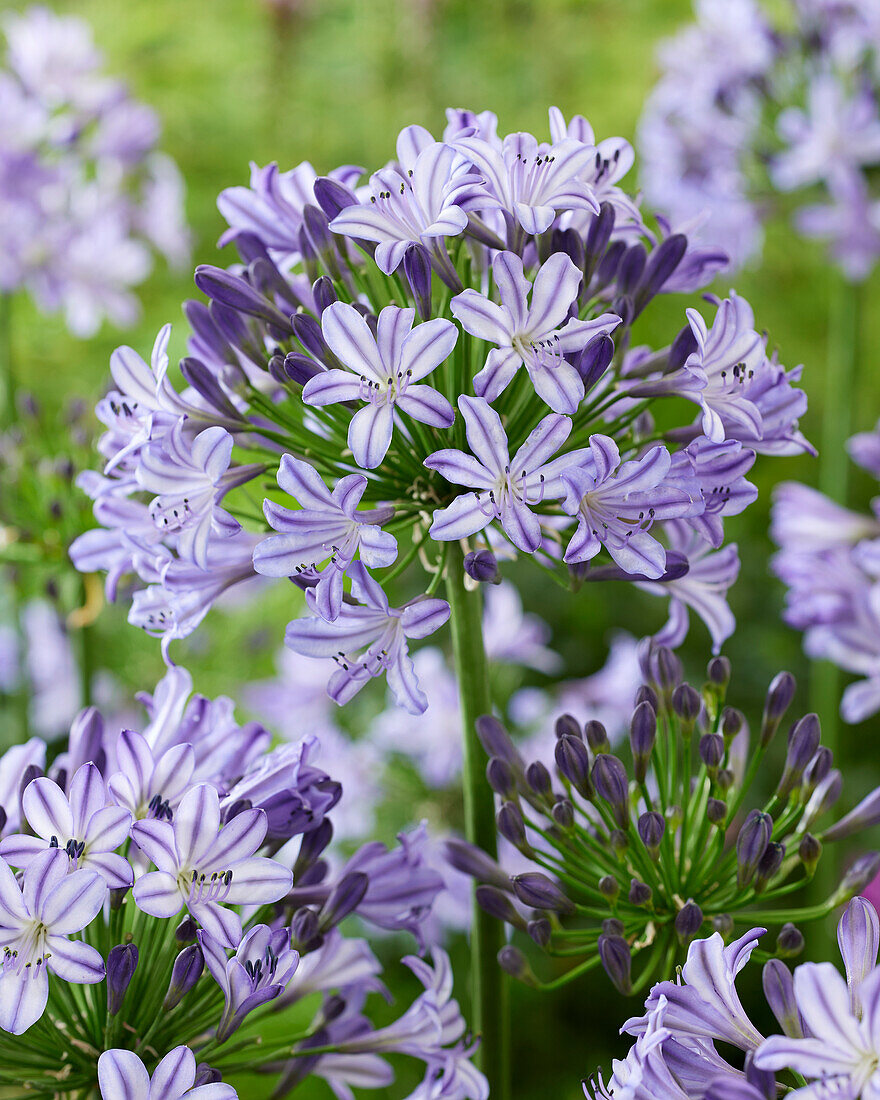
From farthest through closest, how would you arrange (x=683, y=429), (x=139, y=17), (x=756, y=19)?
(x=139, y=17)
(x=756, y=19)
(x=683, y=429)

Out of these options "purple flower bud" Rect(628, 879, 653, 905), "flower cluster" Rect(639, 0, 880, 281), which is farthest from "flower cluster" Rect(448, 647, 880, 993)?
"flower cluster" Rect(639, 0, 880, 281)

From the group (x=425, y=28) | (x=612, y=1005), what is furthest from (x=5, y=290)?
(x=425, y=28)

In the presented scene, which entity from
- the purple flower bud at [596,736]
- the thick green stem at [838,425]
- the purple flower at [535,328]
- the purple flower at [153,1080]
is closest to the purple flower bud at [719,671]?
the purple flower bud at [596,736]

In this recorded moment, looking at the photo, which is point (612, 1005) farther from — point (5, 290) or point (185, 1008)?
point (5, 290)

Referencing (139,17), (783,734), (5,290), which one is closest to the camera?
(5,290)

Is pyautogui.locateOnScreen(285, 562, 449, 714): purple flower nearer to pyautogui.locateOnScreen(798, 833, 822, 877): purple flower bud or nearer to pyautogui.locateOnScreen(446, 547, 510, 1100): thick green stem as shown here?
pyautogui.locateOnScreen(446, 547, 510, 1100): thick green stem

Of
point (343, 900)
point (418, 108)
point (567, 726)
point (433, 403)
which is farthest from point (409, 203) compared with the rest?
point (418, 108)

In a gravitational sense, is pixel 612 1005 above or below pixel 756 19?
below
